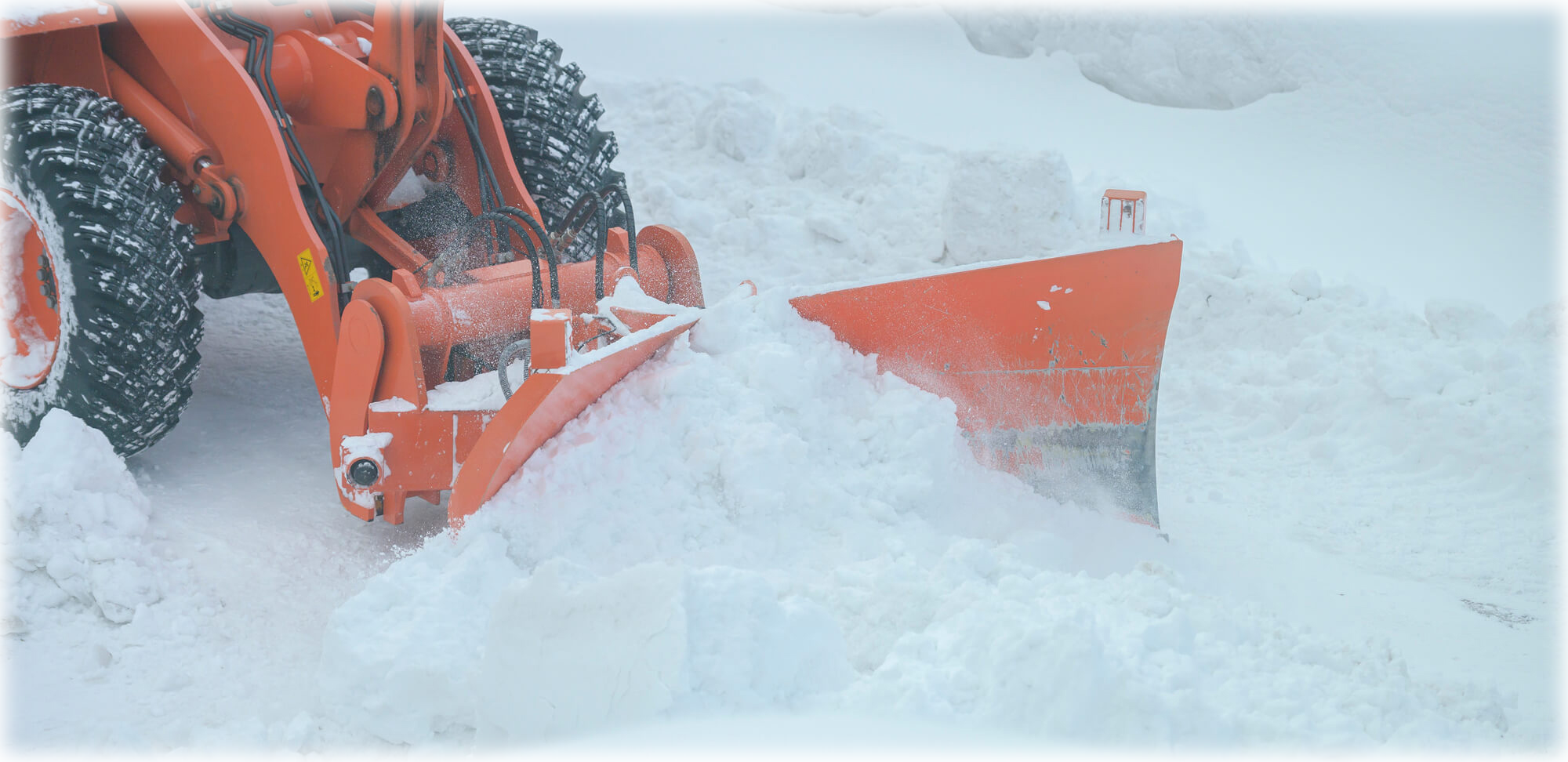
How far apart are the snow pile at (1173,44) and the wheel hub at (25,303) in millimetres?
7350

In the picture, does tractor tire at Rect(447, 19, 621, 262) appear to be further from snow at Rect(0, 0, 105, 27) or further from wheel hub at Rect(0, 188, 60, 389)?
wheel hub at Rect(0, 188, 60, 389)

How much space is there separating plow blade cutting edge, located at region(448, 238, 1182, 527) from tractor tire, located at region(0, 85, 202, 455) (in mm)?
1335

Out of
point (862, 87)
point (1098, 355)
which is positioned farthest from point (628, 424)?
point (862, 87)

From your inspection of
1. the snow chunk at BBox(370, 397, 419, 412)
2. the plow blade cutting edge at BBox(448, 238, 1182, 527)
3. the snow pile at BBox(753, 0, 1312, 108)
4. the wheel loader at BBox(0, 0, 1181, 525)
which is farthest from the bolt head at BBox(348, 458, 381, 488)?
the snow pile at BBox(753, 0, 1312, 108)

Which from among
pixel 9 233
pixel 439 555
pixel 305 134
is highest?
pixel 305 134

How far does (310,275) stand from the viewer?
3.19 meters

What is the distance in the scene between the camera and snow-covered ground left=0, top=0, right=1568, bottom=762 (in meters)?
1.96

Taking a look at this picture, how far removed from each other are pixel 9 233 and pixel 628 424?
84.2 inches

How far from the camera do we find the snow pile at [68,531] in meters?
2.66

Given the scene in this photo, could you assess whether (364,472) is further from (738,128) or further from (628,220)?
(738,128)

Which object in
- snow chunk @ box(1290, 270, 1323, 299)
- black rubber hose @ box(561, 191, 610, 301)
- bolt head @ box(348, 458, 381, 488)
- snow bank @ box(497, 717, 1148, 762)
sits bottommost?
snow chunk @ box(1290, 270, 1323, 299)

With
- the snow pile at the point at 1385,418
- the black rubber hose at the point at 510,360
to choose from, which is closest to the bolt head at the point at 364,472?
the black rubber hose at the point at 510,360

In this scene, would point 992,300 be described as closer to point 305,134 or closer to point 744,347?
point 744,347

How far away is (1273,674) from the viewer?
2.11m
